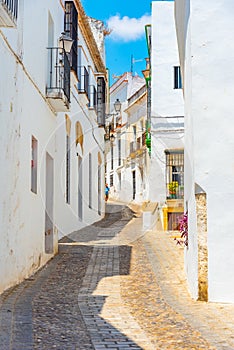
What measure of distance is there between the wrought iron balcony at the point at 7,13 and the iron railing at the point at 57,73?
12.3 ft

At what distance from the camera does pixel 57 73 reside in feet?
37.0

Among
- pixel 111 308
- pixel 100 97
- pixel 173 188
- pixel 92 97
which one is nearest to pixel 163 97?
pixel 100 97

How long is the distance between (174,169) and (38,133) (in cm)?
979

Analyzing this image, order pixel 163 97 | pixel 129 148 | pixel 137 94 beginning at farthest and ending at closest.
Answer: pixel 129 148, pixel 137 94, pixel 163 97

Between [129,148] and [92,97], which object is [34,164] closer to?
[92,97]

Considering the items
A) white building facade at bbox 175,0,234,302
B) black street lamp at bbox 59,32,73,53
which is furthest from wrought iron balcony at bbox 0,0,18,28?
black street lamp at bbox 59,32,73,53

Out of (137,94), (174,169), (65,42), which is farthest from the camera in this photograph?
(137,94)

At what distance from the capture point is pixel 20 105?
27.6 feet

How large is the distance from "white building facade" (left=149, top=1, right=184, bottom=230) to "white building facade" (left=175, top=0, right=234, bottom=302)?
11.3 m

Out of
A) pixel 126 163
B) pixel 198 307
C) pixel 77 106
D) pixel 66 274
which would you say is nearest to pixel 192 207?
pixel 198 307

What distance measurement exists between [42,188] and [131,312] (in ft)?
14.6

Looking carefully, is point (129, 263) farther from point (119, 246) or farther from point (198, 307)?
point (198, 307)

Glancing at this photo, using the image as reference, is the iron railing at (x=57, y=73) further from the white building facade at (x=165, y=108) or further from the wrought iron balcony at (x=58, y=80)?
the white building facade at (x=165, y=108)

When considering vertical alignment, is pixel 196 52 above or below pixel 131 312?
above
